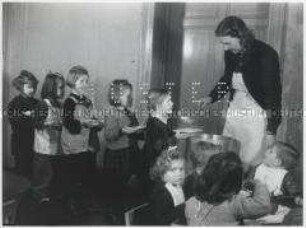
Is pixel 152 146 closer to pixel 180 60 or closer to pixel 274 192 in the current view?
pixel 180 60

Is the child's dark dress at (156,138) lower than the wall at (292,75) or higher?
lower

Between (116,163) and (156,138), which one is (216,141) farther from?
(116,163)

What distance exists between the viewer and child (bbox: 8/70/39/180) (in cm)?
219

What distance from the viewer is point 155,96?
216 centimetres

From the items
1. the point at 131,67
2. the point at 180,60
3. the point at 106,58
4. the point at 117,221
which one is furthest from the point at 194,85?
the point at 117,221

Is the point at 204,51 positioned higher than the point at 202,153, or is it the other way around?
the point at 204,51

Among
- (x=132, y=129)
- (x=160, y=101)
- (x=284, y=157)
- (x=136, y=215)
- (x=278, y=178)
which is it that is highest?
(x=160, y=101)

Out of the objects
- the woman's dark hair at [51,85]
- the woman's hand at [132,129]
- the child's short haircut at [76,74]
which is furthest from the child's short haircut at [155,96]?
the woman's dark hair at [51,85]

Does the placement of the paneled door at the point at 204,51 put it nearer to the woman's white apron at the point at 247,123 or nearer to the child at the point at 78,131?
the woman's white apron at the point at 247,123

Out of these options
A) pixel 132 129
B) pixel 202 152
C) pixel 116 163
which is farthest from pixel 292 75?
pixel 116 163

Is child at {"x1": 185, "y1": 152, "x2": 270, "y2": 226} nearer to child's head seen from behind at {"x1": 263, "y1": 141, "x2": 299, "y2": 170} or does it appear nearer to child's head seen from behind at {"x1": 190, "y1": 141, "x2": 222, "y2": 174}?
child's head seen from behind at {"x1": 190, "y1": 141, "x2": 222, "y2": 174}

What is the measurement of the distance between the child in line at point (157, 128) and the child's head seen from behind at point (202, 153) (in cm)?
12

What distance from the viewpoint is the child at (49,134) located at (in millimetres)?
2184

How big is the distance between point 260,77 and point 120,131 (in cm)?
74
